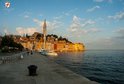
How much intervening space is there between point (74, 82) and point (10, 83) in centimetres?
545

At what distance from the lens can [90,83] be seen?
1933 cm

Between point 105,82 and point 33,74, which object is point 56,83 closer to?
point 33,74

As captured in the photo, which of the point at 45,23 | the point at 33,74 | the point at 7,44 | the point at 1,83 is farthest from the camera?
the point at 45,23

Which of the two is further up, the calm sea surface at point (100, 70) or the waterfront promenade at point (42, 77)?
the waterfront promenade at point (42, 77)

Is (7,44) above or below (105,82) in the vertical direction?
above

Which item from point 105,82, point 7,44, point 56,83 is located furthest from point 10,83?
point 7,44

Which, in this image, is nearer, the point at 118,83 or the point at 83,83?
the point at 83,83

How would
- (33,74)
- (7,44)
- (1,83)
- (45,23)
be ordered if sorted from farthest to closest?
(45,23) → (7,44) → (33,74) → (1,83)

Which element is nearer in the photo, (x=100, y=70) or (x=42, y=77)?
(x=42, y=77)

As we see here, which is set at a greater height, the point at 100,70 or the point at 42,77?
the point at 42,77

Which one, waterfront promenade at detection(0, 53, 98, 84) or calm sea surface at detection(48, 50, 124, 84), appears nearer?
waterfront promenade at detection(0, 53, 98, 84)

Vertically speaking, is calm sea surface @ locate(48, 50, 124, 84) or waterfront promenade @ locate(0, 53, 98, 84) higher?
waterfront promenade @ locate(0, 53, 98, 84)

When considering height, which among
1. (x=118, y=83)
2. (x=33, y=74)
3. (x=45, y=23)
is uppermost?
(x=45, y=23)

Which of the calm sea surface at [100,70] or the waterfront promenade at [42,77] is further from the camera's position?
the calm sea surface at [100,70]
